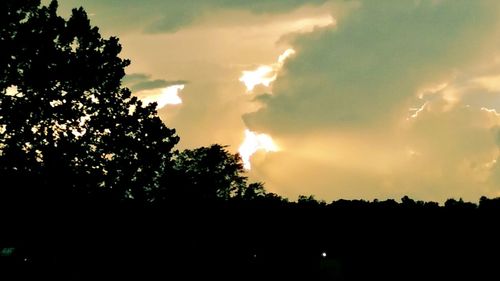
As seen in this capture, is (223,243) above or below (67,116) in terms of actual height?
below

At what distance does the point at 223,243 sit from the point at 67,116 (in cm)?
1002

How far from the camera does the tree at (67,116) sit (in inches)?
922

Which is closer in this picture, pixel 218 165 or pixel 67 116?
pixel 67 116

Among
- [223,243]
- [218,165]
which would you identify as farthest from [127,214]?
[218,165]

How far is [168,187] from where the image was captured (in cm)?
3041

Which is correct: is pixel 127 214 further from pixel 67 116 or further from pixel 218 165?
pixel 218 165

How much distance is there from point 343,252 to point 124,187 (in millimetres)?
11474

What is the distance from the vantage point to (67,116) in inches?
977

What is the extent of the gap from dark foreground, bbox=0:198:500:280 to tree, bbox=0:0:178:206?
158cm

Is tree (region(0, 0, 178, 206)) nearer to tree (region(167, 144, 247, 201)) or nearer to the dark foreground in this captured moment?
the dark foreground

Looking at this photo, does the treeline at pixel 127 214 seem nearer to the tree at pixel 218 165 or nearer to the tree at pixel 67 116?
the tree at pixel 67 116

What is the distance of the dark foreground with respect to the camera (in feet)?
80.3

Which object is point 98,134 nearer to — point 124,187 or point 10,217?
point 124,187

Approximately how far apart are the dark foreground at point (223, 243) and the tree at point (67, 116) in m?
1.58
